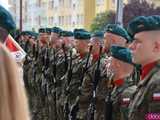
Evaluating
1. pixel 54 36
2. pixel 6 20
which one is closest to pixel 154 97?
pixel 6 20

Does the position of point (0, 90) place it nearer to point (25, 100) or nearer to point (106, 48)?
point (25, 100)

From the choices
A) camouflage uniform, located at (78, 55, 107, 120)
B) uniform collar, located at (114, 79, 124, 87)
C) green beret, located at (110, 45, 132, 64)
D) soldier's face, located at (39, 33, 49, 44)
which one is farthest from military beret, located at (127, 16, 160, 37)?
soldier's face, located at (39, 33, 49, 44)

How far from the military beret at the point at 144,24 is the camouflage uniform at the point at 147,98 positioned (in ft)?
1.38

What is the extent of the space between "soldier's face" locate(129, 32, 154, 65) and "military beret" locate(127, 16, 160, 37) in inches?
2.1

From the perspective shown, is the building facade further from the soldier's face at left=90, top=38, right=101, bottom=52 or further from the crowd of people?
the soldier's face at left=90, top=38, right=101, bottom=52

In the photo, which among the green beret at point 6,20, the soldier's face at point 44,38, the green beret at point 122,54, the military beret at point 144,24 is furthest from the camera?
the soldier's face at point 44,38

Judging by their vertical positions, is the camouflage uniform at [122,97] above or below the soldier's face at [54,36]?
below

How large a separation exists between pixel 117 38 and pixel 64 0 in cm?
4531

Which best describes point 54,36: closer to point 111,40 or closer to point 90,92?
point 111,40

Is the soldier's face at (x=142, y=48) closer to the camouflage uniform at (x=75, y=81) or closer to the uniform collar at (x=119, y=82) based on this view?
the uniform collar at (x=119, y=82)

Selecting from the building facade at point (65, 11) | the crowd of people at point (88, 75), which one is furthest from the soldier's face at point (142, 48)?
the building facade at point (65, 11)

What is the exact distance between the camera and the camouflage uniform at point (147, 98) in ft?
12.3

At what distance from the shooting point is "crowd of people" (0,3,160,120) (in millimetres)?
1996

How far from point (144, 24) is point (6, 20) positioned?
1.48 m
